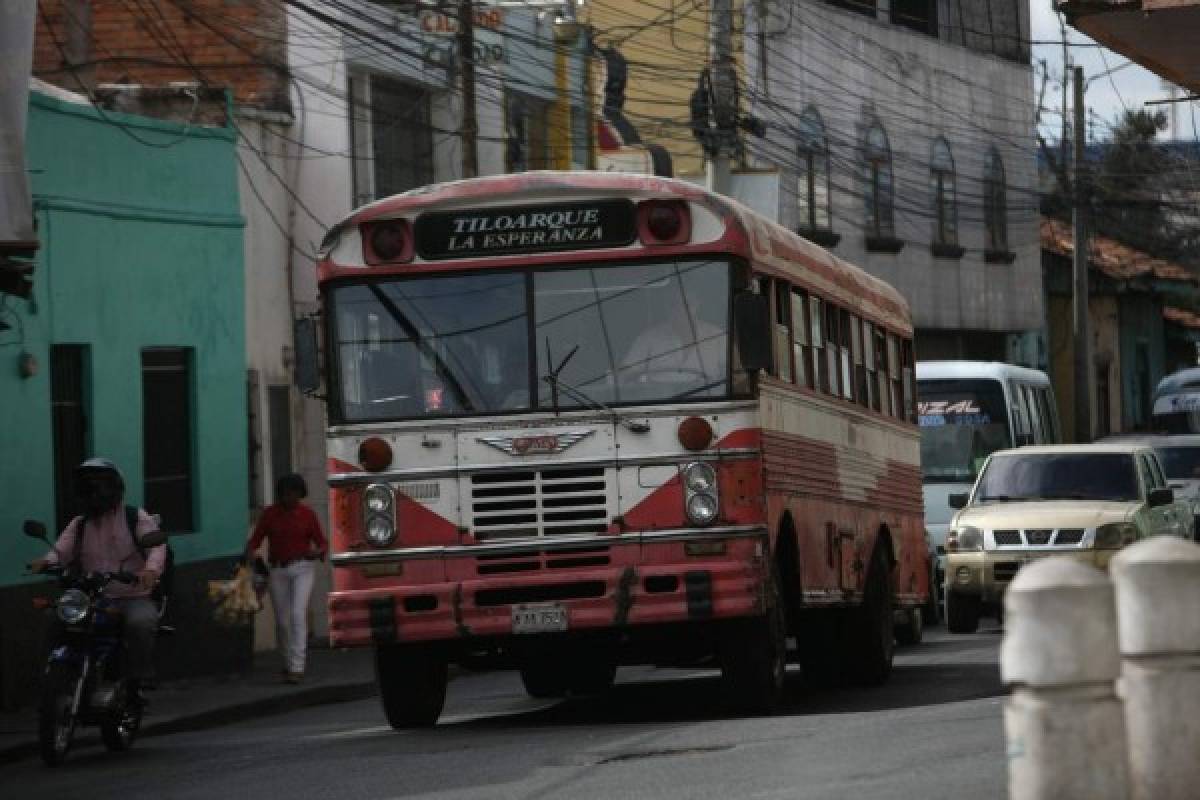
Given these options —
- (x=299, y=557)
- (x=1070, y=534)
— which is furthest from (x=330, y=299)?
(x=1070, y=534)

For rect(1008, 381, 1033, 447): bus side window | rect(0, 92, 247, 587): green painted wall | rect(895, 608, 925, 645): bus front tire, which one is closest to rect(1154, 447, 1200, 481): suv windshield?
rect(1008, 381, 1033, 447): bus side window

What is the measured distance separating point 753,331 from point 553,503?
1.50 metres

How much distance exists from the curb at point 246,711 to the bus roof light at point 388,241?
3.85 m

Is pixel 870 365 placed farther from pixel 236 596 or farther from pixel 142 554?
pixel 142 554

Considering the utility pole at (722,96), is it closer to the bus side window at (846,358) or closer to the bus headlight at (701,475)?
the bus side window at (846,358)

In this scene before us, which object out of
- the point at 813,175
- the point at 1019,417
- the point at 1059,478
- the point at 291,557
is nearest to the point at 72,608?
the point at 291,557

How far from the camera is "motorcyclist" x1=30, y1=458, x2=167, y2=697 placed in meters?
17.2

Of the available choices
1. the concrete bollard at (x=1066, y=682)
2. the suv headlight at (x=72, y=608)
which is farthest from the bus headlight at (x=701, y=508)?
the concrete bollard at (x=1066, y=682)

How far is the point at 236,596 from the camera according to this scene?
951 inches

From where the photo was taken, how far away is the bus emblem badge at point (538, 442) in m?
16.5

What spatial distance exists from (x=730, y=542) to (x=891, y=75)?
107ft

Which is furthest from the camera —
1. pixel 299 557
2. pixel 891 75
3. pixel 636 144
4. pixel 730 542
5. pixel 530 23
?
pixel 891 75

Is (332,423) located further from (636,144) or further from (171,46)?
(636,144)

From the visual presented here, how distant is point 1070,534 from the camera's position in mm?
24781
